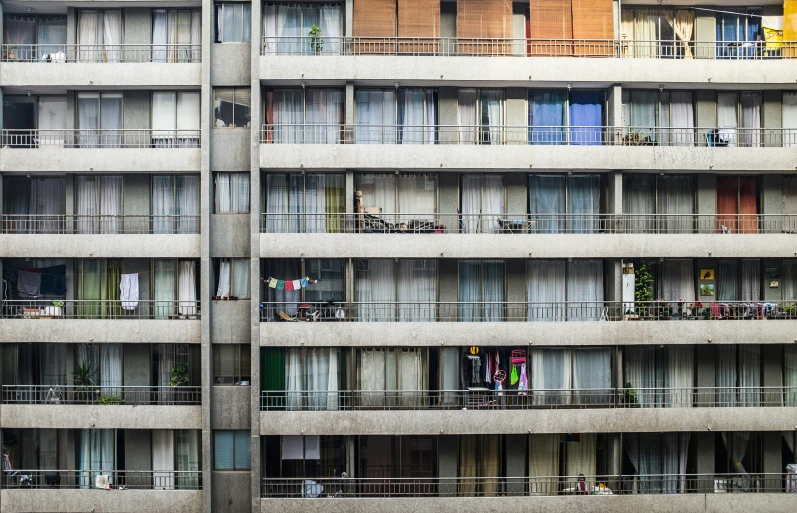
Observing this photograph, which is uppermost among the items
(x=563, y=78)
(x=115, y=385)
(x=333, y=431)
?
(x=563, y=78)

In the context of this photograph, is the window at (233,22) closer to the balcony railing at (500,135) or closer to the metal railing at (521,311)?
the balcony railing at (500,135)

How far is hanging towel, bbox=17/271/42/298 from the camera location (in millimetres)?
20125

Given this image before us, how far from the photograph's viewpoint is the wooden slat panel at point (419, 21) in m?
20.0

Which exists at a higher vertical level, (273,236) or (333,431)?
(273,236)

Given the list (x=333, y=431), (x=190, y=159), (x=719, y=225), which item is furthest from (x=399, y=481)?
(x=719, y=225)

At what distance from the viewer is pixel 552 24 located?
20.2m

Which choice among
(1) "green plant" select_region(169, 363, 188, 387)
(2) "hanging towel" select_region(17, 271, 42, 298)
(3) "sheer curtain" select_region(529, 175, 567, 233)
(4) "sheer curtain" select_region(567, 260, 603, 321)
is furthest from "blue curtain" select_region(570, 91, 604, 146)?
(2) "hanging towel" select_region(17, 271, 42, 298)

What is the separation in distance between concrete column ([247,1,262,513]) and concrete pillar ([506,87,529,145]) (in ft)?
26.9

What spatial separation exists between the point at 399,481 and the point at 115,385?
988 centimetres

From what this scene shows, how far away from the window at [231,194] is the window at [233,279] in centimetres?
169

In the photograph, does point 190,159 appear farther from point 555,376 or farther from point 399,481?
point 555,376

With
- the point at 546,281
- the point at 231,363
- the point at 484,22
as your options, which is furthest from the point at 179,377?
the point at 484,22

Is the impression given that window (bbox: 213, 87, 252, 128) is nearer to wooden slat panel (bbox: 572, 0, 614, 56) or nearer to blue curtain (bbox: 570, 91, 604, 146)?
blue curtain (bbox: 570, 91, 604, 146)

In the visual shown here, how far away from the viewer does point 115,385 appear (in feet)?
65.7
